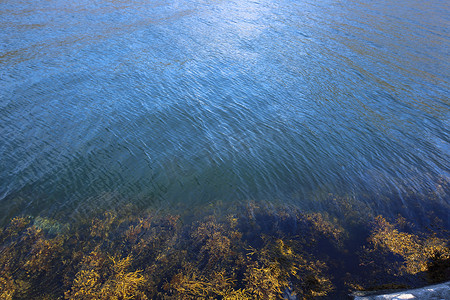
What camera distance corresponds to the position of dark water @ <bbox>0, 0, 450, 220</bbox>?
13.9m

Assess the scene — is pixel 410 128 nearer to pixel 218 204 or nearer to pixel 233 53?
pixel 218 204

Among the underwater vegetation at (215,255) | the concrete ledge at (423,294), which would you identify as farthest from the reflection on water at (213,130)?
the concrete ledge at (423,294)

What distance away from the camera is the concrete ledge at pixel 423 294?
8586 millimetres

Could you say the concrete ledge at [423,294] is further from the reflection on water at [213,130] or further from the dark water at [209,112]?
the dark water at [209,112]

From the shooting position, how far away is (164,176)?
14.3 metres

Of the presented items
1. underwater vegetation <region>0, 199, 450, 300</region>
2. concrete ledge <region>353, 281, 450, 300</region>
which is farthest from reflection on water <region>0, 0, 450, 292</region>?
concrete ledge <region>353, 281, 450, 300</region>

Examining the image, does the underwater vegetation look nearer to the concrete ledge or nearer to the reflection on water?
the reflection on water

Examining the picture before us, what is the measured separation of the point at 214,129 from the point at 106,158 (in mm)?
6720

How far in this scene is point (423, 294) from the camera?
873cm

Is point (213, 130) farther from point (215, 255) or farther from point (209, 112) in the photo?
point (215, 255)

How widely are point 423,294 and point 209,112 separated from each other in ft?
48.7

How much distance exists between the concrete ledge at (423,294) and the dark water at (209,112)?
4.47 meters

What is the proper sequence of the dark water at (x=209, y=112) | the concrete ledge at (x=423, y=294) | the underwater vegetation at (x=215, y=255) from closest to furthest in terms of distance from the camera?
the concrete ledge at (x=423, y=294) → the underwater vegetation at (x=215, y=255) → the dark water at (x=209, y=112)

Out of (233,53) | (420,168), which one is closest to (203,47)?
(233,53)
